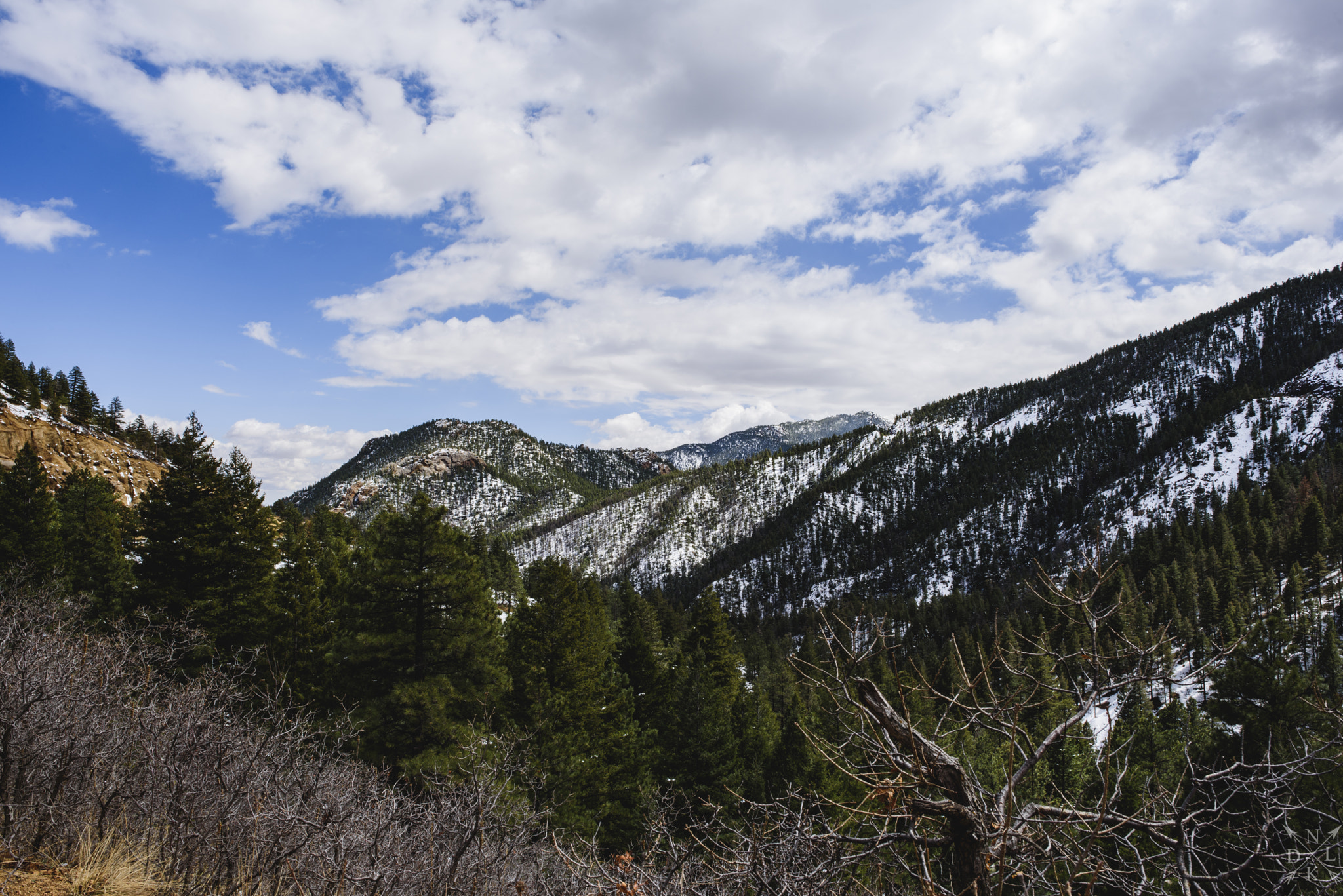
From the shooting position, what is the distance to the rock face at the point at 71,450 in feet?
150

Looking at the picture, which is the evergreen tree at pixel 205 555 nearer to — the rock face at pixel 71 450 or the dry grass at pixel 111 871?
the dry grass at pixel 111 871

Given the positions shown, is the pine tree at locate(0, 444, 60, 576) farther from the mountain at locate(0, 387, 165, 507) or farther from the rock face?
the mountain at locate(0, 387, 165, 507)

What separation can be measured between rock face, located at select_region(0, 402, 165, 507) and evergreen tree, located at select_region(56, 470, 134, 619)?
18853 millimetres

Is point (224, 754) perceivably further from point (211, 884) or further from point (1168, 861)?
point (1168, 861)

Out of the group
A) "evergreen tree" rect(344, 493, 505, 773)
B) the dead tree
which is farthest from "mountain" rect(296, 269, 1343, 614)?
the dead tree

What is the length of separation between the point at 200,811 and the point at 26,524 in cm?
2425

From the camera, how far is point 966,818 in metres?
2.78

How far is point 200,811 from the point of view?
6.46 meters

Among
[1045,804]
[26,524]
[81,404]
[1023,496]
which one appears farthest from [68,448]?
[1023,496]

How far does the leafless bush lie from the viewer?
578 centimetres

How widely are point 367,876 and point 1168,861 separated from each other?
5.66m

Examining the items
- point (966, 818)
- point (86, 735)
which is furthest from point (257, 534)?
point (966, 818)

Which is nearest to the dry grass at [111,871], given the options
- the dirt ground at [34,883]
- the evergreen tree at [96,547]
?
the dirt ground at [34,883]

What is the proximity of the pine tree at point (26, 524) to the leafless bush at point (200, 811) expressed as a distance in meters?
18.4
